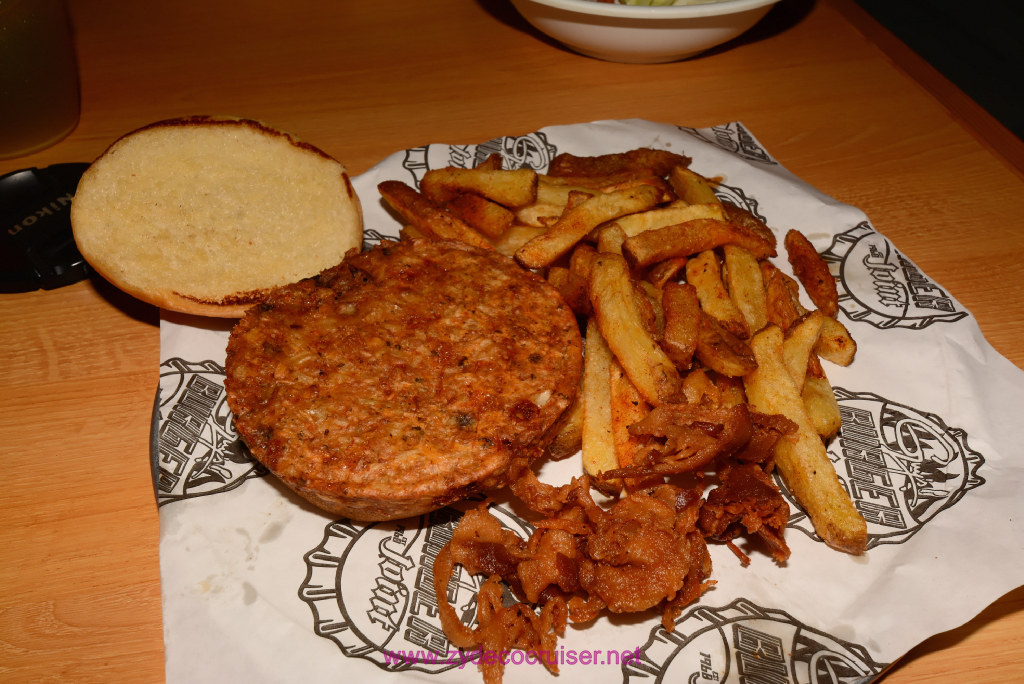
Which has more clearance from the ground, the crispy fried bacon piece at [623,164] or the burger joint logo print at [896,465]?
the crispy fried bacon piece at [623,164]

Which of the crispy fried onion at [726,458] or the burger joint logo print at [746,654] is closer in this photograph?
the burger joint logo print at [746,654]

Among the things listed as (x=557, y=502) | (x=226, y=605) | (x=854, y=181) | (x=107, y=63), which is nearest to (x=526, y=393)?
(x=557, y=502)

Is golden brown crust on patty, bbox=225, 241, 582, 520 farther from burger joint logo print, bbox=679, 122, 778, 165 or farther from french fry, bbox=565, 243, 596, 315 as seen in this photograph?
burger joint logo print, bbox=679, 122, 778, 165

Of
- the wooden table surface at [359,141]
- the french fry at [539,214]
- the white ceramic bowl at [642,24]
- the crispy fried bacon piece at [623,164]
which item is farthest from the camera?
the white ceramic bowl at [642,24]

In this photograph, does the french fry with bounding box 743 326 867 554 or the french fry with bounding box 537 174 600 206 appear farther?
the french fry with bounding box 537 174 600 206

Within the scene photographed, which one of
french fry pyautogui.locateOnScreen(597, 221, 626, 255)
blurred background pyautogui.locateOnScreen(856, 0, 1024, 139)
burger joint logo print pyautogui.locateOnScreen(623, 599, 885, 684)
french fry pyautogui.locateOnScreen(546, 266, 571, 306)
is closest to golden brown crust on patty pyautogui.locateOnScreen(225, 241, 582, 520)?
french fry pyautogui.locateOnScreen(546, 266, 571, 306)

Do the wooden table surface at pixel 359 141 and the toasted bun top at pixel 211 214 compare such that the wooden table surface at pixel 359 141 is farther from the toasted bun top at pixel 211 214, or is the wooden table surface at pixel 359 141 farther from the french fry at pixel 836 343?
the french fry at pixel 836 343

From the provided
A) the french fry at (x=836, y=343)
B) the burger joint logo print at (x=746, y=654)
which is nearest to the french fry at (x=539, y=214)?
the french fry at (x=836, y=343)

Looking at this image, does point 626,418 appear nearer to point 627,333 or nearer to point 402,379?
point 627,333

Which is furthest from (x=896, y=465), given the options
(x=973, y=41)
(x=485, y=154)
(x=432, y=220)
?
(x=973, y=41)
